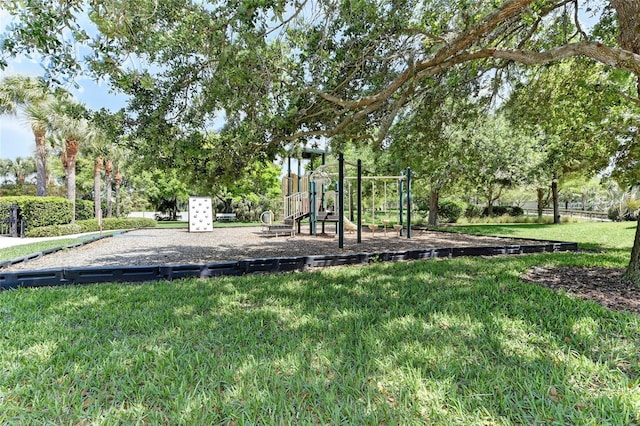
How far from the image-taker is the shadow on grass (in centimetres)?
186

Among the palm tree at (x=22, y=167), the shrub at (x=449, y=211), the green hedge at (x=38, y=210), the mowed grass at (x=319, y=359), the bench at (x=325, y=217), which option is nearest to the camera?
the mowed grass at (x=319, y=359)

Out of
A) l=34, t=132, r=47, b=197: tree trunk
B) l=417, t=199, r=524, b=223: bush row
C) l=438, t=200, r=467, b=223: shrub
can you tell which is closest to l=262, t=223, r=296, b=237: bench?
l=34, t=132, r=47, b=197: tree trunk

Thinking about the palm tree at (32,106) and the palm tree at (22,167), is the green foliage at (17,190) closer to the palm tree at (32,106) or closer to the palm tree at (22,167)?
the palm tree at (22,167)

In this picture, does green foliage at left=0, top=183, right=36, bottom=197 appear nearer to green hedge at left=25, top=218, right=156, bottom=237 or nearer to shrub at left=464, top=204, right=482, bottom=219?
green hedge at left=25, top=218, right=156, bottom=237

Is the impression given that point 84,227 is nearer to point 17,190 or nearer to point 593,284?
point 593,284

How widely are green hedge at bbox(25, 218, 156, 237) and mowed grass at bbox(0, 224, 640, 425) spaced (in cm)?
1174

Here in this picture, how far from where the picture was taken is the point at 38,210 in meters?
13.6

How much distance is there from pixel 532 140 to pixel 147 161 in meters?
18.1

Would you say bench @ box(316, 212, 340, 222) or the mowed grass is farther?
bench @ box(316, 212, 340, 222)

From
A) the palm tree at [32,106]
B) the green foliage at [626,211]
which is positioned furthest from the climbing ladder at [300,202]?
the green foliage at [626,211]

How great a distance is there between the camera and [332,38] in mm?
5988

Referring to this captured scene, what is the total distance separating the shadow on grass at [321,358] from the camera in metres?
1.86

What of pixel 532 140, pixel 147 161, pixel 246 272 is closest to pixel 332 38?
pixel 147 161

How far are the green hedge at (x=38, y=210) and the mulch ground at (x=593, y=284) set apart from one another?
1734 cm
